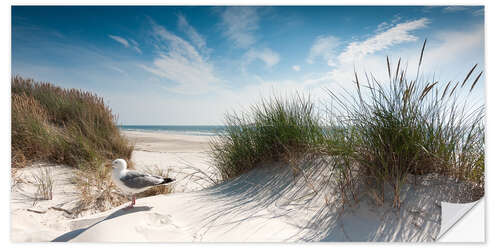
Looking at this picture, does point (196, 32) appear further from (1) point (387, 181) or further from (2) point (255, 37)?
(1) point (387, 181)

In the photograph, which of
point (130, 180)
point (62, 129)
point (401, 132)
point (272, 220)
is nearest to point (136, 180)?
point (130, 180)

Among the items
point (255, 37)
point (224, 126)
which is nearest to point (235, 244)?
point (224, 126)

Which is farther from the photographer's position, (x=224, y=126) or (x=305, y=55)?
(x=224, y=126)

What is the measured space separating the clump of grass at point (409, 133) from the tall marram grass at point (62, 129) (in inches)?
125

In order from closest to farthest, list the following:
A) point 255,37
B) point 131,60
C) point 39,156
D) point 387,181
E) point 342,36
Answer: point 387,181
point 342,36
point 255,37
point 131,60
point 39,156

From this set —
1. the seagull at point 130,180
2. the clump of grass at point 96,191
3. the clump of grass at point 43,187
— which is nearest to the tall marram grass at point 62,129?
the clump of grass at point 96,191

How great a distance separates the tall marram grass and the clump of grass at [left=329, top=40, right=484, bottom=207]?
3.17 meters

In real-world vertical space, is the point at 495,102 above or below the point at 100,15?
below

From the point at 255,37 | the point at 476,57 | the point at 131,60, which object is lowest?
the point at 476,57

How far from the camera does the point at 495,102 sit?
2.01 m

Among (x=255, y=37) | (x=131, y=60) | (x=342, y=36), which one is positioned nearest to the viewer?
(x=342, y=36)

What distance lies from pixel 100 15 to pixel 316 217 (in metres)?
2.82

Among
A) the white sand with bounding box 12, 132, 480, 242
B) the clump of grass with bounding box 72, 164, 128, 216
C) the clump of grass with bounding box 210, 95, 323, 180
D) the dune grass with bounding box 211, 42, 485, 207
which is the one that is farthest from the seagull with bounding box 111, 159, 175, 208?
the dune grass with bounding box 211, 42, 485, 207

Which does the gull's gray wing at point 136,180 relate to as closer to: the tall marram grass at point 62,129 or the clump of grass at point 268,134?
the clump of grass at point 268,134
